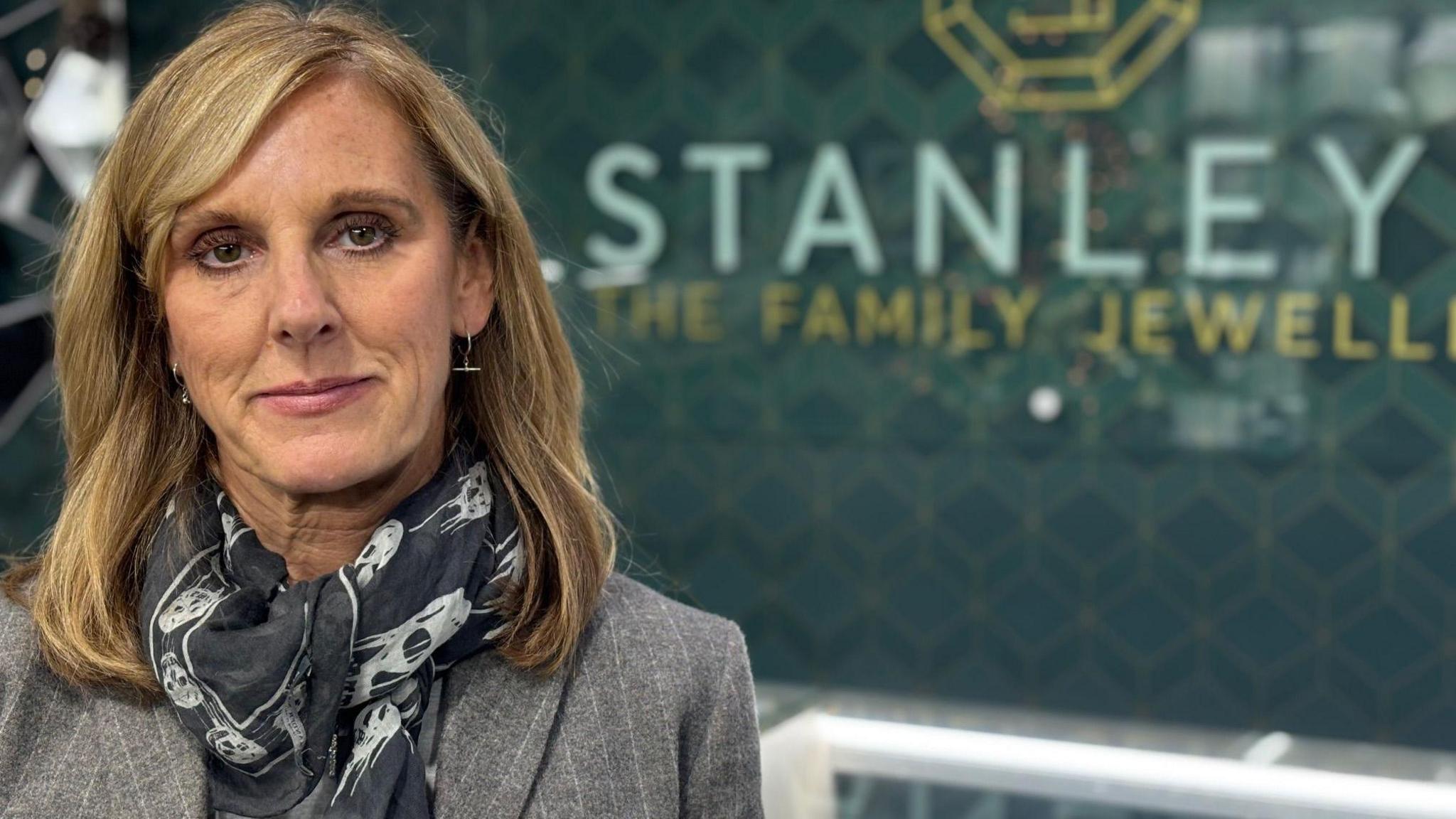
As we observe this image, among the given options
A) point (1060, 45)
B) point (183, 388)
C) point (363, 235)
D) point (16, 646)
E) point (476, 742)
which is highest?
point (1060, 45)

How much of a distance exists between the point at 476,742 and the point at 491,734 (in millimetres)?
14

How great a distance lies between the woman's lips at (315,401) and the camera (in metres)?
1.22

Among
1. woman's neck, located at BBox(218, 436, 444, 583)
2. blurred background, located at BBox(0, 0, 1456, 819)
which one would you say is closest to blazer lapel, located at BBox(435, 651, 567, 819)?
woman's neck, located at BBox(218, 436, 444, 583)

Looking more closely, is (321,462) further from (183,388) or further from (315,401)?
(183,388)

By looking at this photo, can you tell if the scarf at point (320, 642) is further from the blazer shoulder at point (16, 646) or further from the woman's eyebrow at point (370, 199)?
the woman's eyebrow at point (370, 199)

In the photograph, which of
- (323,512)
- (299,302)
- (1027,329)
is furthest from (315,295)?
(1027,329)

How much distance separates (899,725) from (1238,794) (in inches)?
15.5

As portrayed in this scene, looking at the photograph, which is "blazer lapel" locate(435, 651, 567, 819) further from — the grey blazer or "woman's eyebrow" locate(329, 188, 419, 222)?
"woman's eyebrow" locate(329, 188, 419, 222)

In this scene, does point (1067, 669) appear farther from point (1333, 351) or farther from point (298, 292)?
point (298, 292)

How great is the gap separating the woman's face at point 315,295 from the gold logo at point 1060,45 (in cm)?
227

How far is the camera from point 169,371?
4.55ft

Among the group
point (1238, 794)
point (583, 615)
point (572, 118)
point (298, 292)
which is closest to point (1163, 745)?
point (1238, 794)

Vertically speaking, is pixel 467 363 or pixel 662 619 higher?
pixel 467 363

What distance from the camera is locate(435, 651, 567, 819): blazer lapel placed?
4.24 ft
